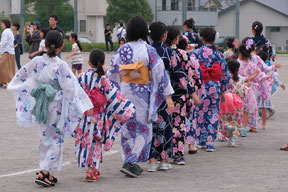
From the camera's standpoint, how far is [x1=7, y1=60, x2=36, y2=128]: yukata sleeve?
709 cm

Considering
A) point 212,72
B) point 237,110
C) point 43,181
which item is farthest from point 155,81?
point 237,110

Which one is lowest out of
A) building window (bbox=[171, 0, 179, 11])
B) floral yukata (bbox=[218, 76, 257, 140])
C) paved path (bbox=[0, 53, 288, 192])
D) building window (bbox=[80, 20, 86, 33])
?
paved path (bbox=[0, 53, 288, 192])

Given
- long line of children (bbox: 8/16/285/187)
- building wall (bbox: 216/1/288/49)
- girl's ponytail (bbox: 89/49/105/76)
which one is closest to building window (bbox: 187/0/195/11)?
building wall (bbox: 216/1/288/49)

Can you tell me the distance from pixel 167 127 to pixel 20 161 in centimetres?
197

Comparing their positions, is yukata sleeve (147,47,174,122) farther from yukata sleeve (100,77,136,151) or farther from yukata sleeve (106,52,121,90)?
yukata sleeve (106,52,121,90)

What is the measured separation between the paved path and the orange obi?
107cm

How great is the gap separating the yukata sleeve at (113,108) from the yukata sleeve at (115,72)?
9.0 inches

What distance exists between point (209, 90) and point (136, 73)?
212 centimetres

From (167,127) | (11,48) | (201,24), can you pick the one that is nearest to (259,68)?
(167,127)

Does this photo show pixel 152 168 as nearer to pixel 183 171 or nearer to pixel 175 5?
pixel 183 171

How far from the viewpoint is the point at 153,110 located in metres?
7.42

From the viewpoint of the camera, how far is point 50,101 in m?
6.98

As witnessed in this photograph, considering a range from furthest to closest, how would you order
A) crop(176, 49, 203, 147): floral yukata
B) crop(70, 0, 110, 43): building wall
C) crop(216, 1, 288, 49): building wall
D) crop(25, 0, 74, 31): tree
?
crop(216, 1, 288, 49): building wall → crop(70, 0, 110, 43): building wall → crop(25, 0, 74, 31): tree → crop(176, 49, 203, 147): floral yukata

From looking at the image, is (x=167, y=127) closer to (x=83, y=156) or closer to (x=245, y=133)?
(x=83, y=156)
